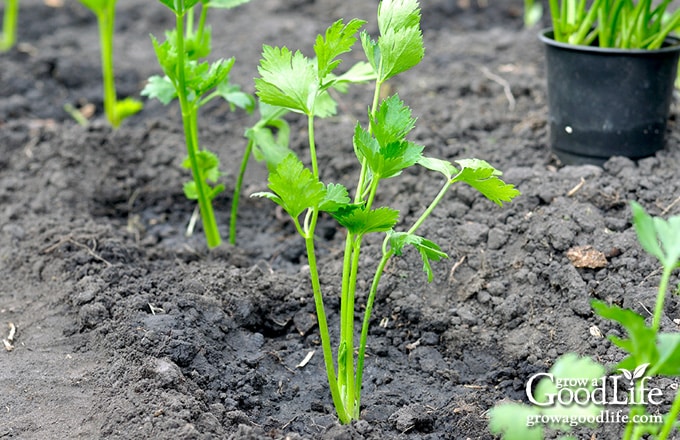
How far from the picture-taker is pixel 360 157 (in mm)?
1655

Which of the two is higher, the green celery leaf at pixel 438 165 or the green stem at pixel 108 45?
the green celery leaf at pixel 438 165

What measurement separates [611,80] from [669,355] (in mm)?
1535

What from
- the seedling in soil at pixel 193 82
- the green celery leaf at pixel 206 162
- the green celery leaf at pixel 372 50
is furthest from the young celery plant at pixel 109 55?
the green celery leaf at pixel 372 50

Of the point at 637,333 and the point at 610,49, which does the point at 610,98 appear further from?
the point at 637,333

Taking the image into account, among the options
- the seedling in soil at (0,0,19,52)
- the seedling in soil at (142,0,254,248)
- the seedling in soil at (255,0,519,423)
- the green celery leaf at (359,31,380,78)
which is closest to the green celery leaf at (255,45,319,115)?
the seedling in soil at (255,0,519,423)

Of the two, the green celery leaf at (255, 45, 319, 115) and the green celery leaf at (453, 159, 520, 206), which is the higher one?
the green celery leaf at (255, 45, 319, 115)

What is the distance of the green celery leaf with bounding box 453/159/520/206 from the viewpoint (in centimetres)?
162

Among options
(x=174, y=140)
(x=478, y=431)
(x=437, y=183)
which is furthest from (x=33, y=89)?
(x=478, y=431)

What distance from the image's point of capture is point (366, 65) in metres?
2.15

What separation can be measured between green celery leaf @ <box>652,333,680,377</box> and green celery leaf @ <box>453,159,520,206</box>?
49 centimetres

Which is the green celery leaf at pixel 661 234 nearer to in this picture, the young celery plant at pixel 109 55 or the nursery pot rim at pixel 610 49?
the nursery pot rim at pixel 610 49

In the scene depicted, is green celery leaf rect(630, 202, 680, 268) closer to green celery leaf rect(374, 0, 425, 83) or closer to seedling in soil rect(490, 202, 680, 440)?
seedling in soil rect(490, 202, 680, 440)

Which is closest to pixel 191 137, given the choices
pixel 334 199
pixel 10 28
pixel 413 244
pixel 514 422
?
pixel 334 199

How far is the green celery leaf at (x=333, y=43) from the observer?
1611mm
